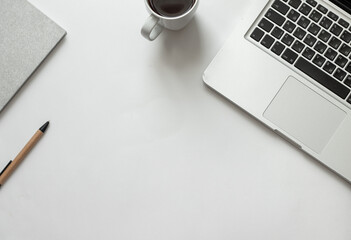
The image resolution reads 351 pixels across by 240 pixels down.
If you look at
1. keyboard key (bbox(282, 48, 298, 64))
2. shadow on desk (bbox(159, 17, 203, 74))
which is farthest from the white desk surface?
keyboard key (bbox(282, 48, 298, 64))

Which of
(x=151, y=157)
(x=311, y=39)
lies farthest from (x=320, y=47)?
(x=151, y=157)

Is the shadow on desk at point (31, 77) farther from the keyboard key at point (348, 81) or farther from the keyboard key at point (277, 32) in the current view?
→ the keyboard key at point (348, 81)

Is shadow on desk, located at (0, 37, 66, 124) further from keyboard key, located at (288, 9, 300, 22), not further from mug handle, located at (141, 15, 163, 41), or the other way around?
keyboard key, located at (288, 9, 300, 22)

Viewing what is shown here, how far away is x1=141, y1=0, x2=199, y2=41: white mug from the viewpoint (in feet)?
1.94

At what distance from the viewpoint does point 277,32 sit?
63cm

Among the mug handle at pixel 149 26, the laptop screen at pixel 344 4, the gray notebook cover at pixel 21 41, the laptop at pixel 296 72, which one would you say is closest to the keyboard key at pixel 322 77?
the laptop at pixel 296 72

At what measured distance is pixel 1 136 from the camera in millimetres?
663

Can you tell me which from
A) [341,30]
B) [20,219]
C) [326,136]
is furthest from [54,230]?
[341,30]

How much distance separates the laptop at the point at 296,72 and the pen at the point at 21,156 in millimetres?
286

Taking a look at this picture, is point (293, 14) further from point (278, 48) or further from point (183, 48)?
point (183, 48)

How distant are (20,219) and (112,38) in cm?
34

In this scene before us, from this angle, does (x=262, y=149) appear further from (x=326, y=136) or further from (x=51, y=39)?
(x=51, y=39)

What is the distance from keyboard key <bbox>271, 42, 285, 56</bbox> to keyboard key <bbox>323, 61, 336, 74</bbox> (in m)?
0.07

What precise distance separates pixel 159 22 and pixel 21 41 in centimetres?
24
